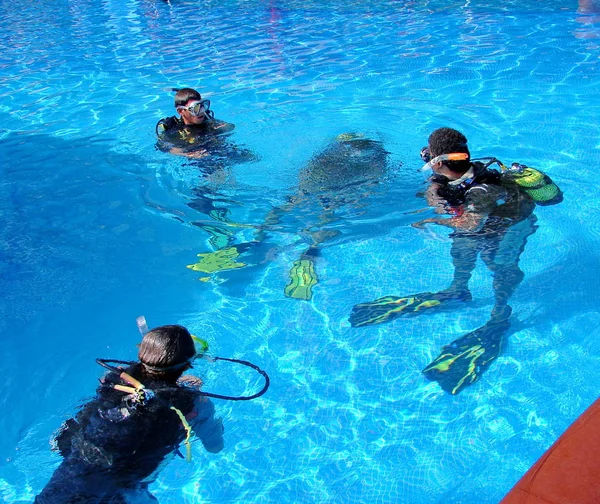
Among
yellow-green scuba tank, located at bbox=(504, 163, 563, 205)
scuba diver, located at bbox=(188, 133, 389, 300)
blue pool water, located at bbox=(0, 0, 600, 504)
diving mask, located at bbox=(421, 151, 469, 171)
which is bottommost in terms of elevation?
blue pool water, located at bbox=(0, 0, 600, 504)

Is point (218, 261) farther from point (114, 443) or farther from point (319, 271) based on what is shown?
point (114, 443)

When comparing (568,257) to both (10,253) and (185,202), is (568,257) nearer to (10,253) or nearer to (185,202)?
(185,202)

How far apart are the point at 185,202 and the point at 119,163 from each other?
52.5 inches

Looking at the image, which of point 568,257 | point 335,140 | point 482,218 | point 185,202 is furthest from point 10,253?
point 568,257

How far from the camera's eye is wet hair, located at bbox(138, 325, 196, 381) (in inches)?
101

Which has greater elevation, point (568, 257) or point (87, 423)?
point (87, 423)

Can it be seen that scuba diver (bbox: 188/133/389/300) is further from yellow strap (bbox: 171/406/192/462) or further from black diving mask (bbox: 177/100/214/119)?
yellow strap (bbox: 171/406/192/462)

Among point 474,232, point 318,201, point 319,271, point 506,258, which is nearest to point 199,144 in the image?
point 318,201

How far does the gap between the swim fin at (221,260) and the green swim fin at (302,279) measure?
439 mm

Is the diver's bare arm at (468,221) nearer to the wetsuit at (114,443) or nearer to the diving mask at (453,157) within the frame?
the diving mask at (453,157)

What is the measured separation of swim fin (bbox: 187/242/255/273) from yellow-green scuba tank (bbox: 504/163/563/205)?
209 centimetres

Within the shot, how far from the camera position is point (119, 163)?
627 cm

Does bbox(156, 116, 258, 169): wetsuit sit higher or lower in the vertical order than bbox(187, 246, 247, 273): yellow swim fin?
higher

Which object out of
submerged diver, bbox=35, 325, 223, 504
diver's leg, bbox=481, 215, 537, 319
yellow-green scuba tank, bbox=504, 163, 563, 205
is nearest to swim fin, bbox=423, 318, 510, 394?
diver's leg, bbox=481, 215, 537, 319
